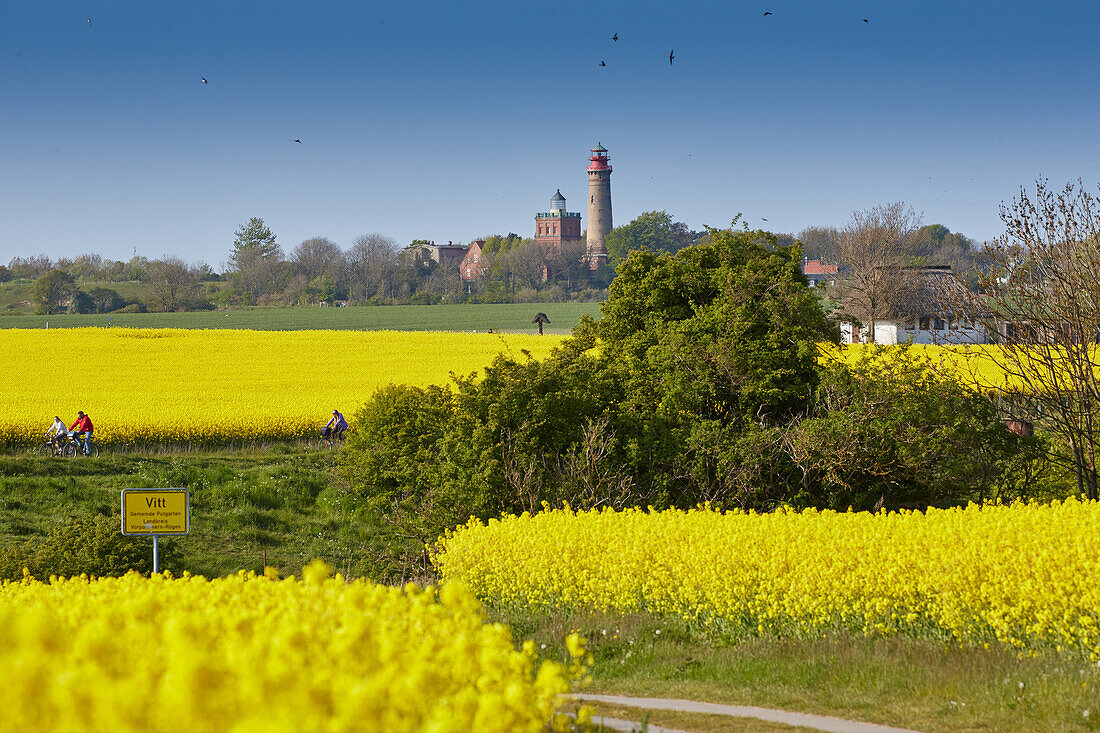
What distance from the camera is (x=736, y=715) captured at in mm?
7953

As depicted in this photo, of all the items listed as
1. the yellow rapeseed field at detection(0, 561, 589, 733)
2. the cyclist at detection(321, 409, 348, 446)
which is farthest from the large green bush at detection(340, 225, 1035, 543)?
the yellow rapeseed field at detection(0, 561, 589, 733)

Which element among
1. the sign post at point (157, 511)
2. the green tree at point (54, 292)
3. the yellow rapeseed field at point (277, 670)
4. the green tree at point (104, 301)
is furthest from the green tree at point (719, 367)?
the green tree at point (54, 292)

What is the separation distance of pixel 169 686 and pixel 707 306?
22.5 metres

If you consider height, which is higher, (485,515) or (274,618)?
(274,618)

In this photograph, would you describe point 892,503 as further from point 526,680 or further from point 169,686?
point 169,686

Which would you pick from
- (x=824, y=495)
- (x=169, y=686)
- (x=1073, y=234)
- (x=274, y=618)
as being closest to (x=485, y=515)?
(x=824, y=495)

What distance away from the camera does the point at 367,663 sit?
448 centimetres

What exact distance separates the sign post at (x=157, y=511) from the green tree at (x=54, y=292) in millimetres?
100227

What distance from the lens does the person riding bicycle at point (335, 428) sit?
104 feet

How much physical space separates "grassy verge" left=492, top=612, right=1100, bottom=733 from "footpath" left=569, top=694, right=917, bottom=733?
0.64ft

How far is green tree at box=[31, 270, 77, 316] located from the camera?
10646cm

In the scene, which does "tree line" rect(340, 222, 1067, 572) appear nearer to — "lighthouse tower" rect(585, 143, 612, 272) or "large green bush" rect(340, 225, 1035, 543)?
"large green bush" rect(340, 225, 1035, 543)

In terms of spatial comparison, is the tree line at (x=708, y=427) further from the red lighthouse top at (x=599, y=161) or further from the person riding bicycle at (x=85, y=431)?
the red lighthouse top at (x=599, y=161)

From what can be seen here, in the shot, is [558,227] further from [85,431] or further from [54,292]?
[85,431]
